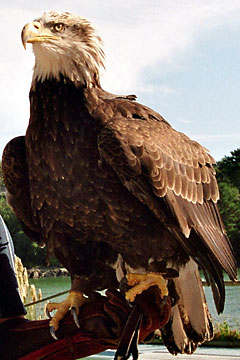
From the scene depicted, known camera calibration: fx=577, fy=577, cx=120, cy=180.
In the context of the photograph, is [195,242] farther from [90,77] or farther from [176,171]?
[90,77]

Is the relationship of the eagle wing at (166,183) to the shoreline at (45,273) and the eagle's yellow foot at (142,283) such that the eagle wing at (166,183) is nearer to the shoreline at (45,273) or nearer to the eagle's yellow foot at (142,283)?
the eagle's yellow foot at (142,283)

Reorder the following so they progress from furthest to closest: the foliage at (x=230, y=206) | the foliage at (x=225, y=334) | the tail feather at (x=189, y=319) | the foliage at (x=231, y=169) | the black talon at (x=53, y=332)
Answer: the foliage at (x=231, y=169)
the foliage at (x=230, y=206)
the foliage at (x=225, y=334)
the tail feather at (x=189, y=319)
the black talon at (x=53, y=332)

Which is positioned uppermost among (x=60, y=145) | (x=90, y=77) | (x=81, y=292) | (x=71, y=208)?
(x=90, y=77)

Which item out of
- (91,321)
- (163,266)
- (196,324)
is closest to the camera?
(91,321)

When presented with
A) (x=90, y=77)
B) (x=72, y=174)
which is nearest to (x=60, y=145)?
(x=72, y=174)

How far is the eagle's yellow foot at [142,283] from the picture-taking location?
1826mm

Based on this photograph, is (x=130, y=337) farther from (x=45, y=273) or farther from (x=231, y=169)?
(x=231, y=169)

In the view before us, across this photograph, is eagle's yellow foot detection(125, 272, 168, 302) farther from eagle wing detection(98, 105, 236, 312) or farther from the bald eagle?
eagle wing detection(98, 105, 236, 312)

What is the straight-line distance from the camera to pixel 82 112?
1910 mm

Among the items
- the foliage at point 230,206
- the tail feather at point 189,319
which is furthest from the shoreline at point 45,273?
the tail feather at point 189,319

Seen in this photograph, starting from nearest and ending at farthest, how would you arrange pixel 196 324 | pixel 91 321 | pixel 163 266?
pixel 91 321
pixel 163 266
pixel 196 324

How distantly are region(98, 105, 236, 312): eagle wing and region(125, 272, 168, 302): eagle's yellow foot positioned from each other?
0.13 meters

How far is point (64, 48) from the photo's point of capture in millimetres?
1969

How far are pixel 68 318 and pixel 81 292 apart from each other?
0.42 ft
